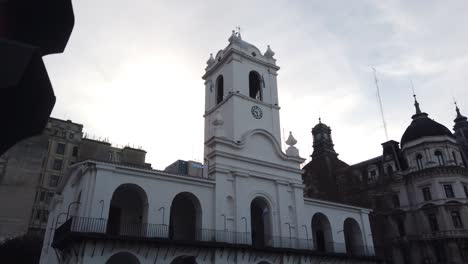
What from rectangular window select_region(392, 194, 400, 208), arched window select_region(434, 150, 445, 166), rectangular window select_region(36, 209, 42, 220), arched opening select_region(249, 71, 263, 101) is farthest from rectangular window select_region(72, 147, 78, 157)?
arched window select_region(434, 150, 445, 166)

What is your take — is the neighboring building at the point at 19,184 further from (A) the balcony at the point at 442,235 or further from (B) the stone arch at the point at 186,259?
(A) the balcony at the point at 442,235

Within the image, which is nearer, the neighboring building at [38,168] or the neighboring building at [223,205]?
the neighboring building at [223,205]

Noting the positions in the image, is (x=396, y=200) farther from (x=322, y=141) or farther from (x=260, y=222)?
(x=260, y=222)

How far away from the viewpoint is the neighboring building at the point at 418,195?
1475 inches

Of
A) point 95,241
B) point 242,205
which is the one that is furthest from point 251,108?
point 95,241

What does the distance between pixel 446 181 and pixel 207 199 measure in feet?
90.1

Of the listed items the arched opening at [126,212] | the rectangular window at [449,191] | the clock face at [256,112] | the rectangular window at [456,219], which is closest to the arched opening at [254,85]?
the clock face at [256,112]

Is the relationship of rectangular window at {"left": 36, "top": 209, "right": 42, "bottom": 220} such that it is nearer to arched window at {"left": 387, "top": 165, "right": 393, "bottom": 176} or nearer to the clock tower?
the clock tower

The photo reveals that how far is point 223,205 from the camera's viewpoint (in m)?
24.0

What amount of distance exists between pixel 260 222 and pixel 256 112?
798cm

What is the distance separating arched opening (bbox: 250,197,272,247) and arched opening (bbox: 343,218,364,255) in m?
7.88

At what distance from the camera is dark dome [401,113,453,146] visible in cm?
4134

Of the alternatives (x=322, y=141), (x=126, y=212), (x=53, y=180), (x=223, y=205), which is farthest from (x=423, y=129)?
(x=53, y=180)

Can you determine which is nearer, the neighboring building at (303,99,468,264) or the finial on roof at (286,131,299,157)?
the finial on roof at (286,131,299,157)
